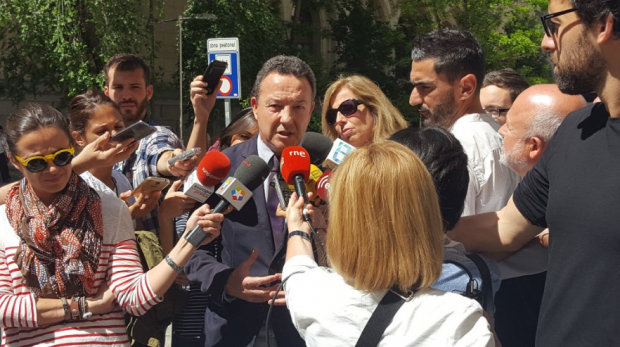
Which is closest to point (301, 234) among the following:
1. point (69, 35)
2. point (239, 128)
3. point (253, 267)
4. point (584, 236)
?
point (253, 267)

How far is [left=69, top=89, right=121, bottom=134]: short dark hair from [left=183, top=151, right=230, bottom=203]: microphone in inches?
48.3

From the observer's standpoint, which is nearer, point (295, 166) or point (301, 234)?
point (301, 234)

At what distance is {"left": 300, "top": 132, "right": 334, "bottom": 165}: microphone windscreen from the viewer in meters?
3.22

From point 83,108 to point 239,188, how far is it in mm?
1651

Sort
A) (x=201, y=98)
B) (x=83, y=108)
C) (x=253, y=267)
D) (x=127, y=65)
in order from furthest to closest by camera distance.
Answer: (x=127, y=65) < (x=83, y=108) < (x=201, y=98) < (x=253, y=267)

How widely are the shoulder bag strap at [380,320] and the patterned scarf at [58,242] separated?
1.42 m

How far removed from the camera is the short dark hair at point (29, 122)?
3.02m

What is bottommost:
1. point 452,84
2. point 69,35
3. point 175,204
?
point 175,204

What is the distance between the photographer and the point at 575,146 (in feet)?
7.39

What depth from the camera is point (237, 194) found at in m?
2.76

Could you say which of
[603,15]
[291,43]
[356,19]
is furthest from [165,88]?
[603,15]

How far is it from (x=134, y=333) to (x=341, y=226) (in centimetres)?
161

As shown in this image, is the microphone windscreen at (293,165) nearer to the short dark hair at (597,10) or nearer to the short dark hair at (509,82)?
the short dark hair at (597,10)

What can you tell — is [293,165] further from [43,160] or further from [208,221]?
[43,160]
